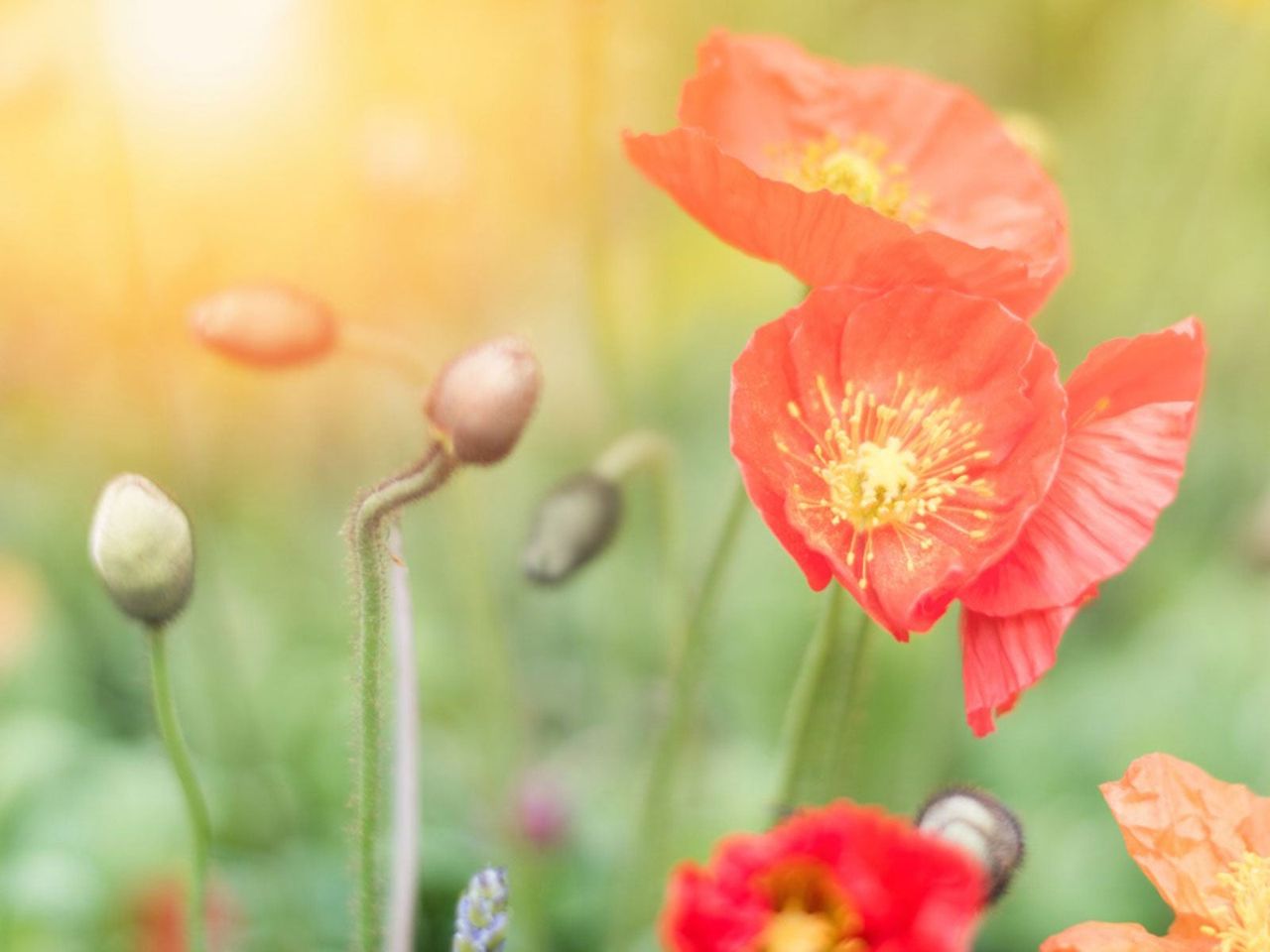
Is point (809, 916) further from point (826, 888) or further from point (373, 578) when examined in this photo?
point (373, 578)

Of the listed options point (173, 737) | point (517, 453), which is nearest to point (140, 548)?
point (173, 737)

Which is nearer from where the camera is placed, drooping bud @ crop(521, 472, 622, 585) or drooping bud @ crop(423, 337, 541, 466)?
drooping bud @ crop(423, 337, 541, 466)

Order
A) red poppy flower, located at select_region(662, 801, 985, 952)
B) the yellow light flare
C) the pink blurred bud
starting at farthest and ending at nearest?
the yellow light flare → the pink blurred bud → red poppy flower, located at select_region(662, 801, 985, 952)

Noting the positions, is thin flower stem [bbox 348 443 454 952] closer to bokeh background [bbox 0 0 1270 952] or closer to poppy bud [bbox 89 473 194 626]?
poppy bud [bbox 89 473 194 626]

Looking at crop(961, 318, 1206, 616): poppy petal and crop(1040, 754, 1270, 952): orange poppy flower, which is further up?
crop(961, 318, 1206, 616): poppy petal

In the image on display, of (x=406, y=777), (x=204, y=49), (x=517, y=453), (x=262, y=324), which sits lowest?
(x=406, y=777)

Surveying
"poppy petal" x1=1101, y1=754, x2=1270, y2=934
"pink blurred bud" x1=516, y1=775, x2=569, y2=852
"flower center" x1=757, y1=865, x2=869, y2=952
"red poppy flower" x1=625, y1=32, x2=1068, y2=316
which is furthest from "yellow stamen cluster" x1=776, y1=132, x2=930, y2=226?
"pink blurred bud" x1=516, y1=775, x2=569, y2=852

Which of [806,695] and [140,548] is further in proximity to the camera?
[806,695]

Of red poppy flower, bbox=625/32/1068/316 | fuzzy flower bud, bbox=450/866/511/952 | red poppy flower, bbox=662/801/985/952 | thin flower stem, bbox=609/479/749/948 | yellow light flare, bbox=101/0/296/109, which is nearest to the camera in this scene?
red poppy flower, bbox=662/801/985/952
